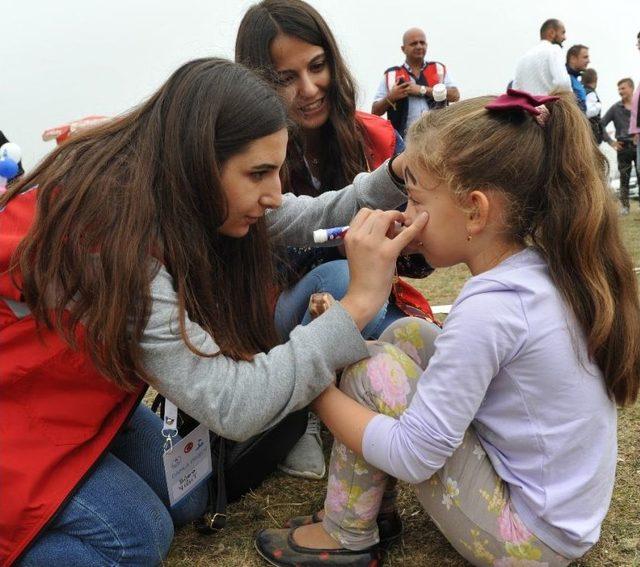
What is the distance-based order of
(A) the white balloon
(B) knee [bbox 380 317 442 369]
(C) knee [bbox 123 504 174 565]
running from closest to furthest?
(C) knee [bbox 123 504 174 565] < (B) knee [bbox 380 317 442 369] < (A) the white balloon

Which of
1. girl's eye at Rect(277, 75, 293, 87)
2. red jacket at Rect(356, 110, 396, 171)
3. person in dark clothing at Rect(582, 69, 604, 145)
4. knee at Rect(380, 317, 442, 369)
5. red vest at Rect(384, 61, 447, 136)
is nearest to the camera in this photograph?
knee at Rect(380, 317, 442, 369)

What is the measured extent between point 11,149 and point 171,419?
3.01 meters

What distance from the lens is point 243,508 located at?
5.30 feet

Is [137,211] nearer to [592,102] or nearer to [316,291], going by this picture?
[316,291]

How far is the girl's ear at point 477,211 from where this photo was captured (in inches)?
44.9

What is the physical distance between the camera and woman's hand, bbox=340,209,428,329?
1.25 metres

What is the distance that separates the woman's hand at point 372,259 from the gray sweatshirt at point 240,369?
0.05 meters

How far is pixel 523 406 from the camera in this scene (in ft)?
3.62

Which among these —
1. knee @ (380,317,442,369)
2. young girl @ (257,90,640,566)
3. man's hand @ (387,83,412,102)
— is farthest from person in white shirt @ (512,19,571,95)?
young girl @ (257,90,640,566)

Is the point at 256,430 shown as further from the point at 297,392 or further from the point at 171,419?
the point at 171,419

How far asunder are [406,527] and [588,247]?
29.1 inches

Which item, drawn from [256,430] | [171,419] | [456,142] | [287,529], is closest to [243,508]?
[287,529]

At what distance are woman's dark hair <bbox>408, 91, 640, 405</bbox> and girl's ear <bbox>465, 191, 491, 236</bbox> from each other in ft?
0.06

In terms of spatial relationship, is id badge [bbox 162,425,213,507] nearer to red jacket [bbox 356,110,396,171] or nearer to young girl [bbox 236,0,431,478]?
young girl [bbox 236,0,431,478]
